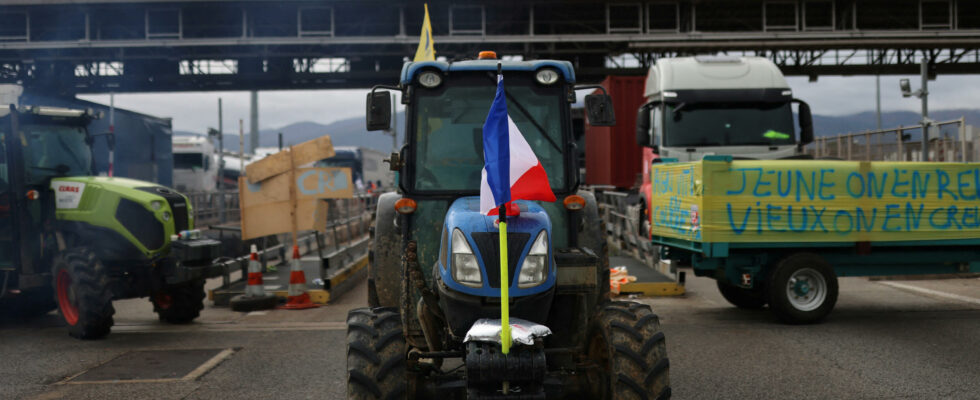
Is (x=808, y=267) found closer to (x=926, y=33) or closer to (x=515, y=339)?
(x=515, y=339)

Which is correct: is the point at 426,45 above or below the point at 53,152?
above

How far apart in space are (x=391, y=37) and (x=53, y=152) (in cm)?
2543

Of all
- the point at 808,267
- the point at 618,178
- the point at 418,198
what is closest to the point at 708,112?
the point at 808,267

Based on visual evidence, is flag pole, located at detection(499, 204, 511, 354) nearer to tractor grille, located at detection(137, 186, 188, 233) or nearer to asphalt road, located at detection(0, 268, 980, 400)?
asphalt road, located at detection(0, 268, 980, 400)

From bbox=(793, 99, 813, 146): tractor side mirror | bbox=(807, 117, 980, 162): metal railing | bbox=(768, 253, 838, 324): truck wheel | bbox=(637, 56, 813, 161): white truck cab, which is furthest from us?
bbox=(807, 117, 980, 162): metal railing

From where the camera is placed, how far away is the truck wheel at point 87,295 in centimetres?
902

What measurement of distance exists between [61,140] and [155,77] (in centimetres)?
2900

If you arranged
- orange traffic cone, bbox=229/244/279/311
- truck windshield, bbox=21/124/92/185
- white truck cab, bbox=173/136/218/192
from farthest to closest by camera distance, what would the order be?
white truck cab, bbox=173/136/218/192
orange traffic cone, bbox=229/244/279/311
truck windshield, bbox=21/124/92/185

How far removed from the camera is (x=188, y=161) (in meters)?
40.6

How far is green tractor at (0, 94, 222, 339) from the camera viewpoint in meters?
9.73

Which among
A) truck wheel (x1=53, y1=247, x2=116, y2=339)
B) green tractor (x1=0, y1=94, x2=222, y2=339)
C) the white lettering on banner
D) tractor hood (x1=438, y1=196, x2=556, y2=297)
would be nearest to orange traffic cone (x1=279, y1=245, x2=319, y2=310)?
green tractor (x1=0, y1=94, x2=222, y2=339)

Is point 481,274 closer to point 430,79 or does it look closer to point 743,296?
point 430,79

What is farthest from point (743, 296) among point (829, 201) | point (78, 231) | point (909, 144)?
point (909, 144)

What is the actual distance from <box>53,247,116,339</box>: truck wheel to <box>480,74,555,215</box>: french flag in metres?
6.40
